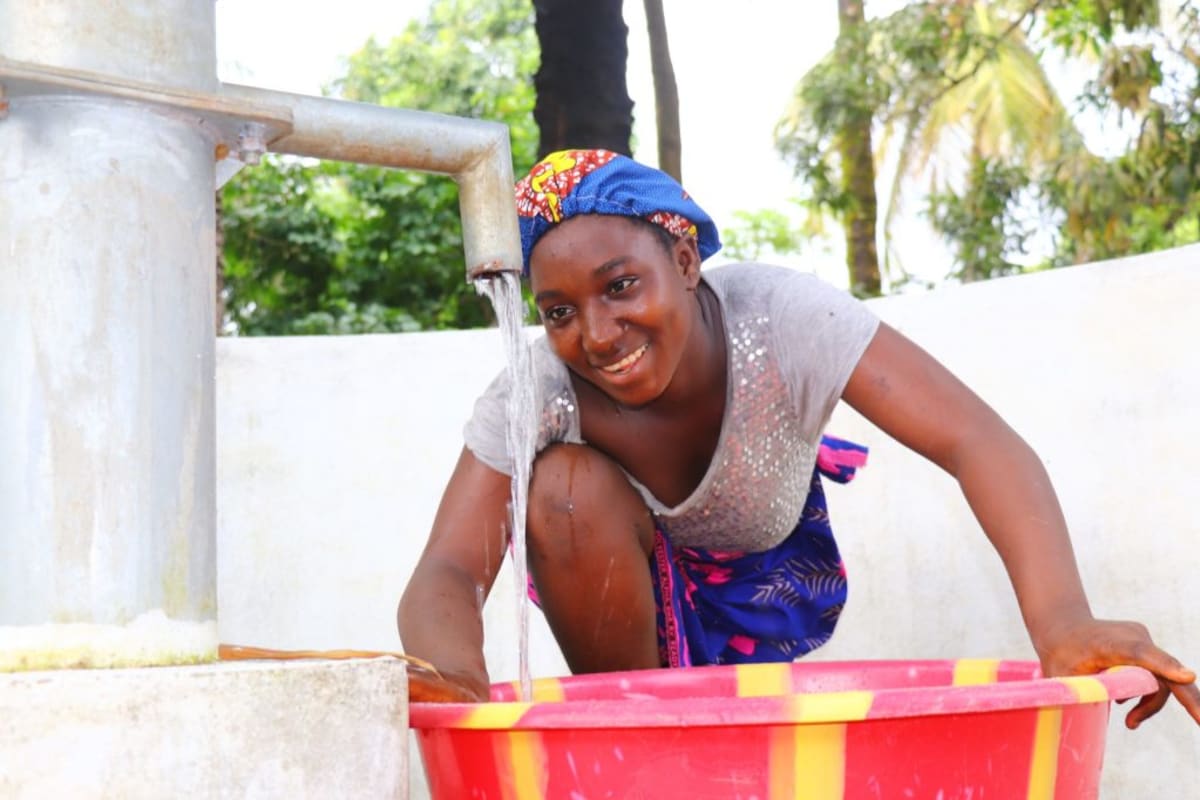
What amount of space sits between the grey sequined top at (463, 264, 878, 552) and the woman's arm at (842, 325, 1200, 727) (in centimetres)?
6

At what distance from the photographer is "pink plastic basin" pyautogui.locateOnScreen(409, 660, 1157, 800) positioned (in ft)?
3.38

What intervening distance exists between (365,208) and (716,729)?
8.28 metres

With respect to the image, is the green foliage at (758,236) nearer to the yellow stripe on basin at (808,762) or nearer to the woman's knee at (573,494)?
the woman's knee at (573,494)

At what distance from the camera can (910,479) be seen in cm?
267

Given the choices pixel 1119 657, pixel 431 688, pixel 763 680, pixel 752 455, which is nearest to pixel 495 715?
pixel 431 688

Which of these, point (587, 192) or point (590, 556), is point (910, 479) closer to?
point (590, 556)

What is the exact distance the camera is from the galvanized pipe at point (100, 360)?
0.97 meters

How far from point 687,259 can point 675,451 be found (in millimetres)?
289

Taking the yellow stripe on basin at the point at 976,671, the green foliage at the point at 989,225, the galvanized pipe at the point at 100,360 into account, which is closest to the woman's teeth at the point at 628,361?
the yellow stripe on basin at the point at 976,671

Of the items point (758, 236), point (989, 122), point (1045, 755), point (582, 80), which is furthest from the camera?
point (758, 236)

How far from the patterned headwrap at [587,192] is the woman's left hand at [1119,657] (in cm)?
75

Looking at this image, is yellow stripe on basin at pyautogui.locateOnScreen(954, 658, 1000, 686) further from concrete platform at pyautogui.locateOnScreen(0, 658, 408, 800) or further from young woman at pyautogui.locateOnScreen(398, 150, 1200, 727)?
concrete platform at pyautogui.locateOnScreen(0, 658, 408, 800)

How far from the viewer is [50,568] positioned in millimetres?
964

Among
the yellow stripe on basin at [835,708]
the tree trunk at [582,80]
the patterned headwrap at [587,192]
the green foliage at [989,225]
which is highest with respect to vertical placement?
the green foliage at [989,225]
